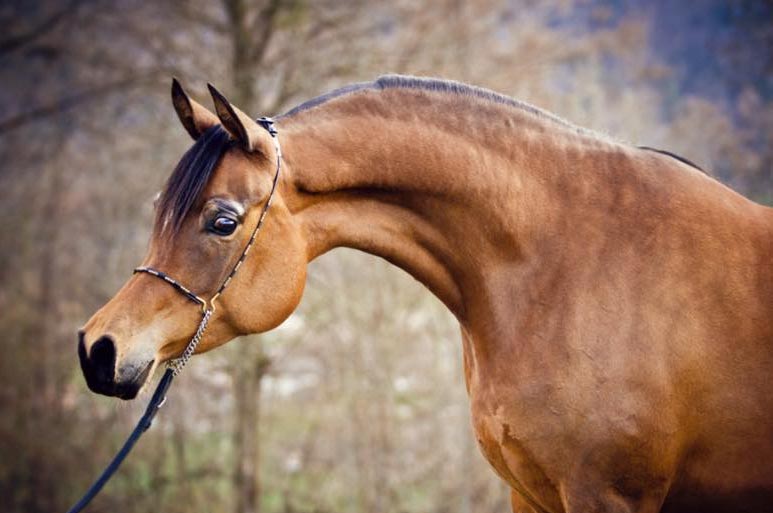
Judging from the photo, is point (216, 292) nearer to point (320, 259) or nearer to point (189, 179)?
point (189, 179)

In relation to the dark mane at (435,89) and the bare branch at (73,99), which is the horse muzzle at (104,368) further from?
the bare branch at (73,99)

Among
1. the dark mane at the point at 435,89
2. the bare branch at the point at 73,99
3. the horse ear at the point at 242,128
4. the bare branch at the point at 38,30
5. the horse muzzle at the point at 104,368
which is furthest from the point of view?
the bare branch at the point at 73,99

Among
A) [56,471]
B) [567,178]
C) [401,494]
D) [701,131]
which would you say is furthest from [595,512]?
[56,471]

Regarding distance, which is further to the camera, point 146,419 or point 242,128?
point 146,419

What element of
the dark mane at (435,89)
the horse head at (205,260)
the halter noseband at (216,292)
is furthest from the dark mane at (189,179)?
the dark mane at (435,89)

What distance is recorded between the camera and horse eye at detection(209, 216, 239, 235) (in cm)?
242

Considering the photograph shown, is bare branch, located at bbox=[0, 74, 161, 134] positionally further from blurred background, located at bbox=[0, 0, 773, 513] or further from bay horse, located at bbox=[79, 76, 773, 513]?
bay horse, located at bbox=[79, 76, 773, 513]

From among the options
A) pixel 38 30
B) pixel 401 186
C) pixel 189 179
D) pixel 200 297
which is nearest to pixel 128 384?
pixel 200 297

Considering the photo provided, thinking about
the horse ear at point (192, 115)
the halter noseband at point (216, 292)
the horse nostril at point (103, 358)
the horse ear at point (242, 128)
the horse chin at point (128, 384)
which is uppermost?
the horse ear at point (192, 115)

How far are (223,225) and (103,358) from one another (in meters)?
0.58

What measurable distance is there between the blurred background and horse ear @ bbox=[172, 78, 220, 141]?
4.90 metres

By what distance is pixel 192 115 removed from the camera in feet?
8.36

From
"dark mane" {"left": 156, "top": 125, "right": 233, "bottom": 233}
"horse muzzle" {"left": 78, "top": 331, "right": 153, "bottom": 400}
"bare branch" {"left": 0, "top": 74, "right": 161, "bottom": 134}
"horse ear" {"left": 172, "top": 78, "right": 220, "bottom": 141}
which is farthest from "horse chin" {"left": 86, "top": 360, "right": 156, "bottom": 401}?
"bare branch" {"left": 0, "top": 74, "right": 161, "bottom": 134}

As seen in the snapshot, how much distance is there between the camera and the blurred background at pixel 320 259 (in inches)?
300
